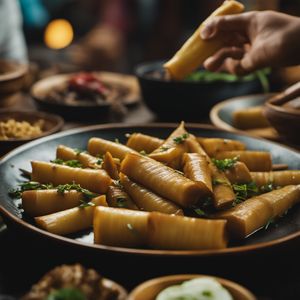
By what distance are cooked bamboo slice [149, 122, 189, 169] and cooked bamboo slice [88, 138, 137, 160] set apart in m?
0.14

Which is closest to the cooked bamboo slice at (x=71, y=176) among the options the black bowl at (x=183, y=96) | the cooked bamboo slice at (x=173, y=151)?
the cooked bamboo slice at (x=173, y=151)

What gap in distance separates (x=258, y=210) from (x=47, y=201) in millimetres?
740

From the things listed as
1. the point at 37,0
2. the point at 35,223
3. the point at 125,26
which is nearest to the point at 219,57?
the point at 35,223

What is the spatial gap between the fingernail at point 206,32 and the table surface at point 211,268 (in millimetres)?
1240

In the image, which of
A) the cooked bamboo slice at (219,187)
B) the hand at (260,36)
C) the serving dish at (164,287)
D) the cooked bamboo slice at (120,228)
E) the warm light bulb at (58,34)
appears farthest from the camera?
the warm light bulb at (58,34)

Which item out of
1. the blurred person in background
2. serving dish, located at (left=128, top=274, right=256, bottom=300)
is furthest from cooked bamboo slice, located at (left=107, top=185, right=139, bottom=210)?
the blurred person in background

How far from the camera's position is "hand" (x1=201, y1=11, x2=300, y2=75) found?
2492mm

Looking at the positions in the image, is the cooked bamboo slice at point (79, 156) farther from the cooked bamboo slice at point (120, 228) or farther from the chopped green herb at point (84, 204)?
the cooked bamboo slice at point (120, 228)

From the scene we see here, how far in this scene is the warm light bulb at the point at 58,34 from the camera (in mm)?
10133

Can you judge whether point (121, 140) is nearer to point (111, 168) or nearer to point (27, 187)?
point (111, 168)

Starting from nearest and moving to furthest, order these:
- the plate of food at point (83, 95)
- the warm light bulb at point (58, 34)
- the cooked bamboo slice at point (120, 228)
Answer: the cooked bamboo slice at point (120, 228) → the plate of food at point (83, 95) → the warm light bulb at point (58, 34)

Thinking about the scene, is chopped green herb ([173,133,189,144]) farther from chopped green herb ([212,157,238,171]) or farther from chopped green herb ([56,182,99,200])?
chopped green herb ([56,182,99,200])

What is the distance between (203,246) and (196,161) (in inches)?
19.4

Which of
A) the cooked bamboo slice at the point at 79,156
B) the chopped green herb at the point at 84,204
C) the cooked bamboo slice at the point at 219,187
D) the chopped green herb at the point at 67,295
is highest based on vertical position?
the chopped green herb at the point at 67,295
